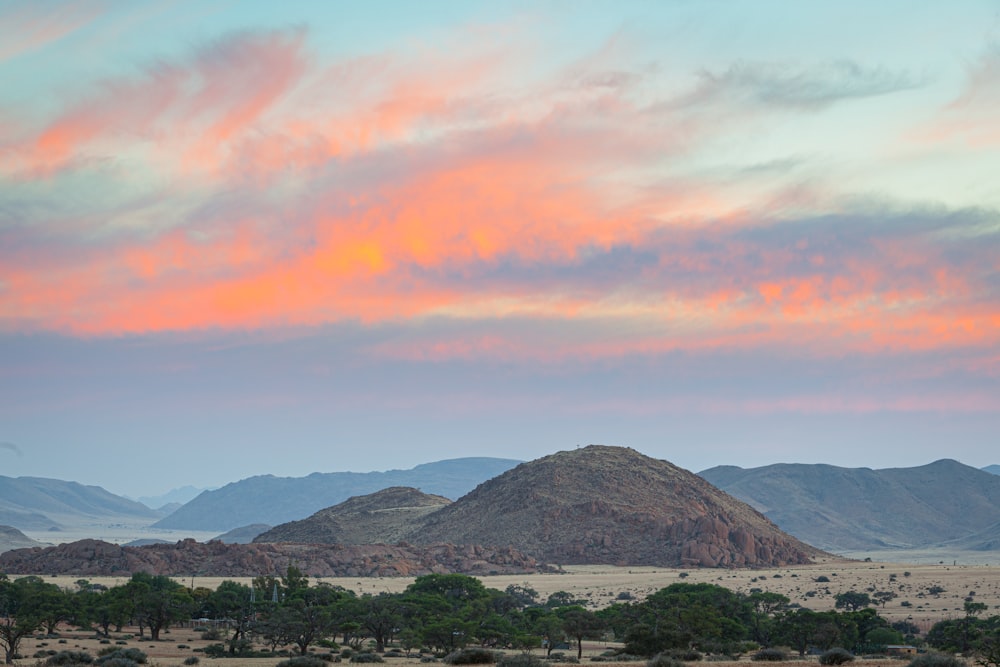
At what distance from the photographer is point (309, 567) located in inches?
5261

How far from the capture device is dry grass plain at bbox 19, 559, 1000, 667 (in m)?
70.1

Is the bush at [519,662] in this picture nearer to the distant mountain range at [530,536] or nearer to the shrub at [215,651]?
the shrub at [215,651]

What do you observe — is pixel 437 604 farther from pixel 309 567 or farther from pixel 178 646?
pixel 309 567

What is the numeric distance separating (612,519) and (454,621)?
4311 inches

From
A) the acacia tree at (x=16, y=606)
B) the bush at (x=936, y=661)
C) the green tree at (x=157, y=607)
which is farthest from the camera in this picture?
the green tree at (x=157, y=607)

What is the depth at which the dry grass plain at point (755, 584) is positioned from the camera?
7006cm

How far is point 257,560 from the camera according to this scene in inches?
5295

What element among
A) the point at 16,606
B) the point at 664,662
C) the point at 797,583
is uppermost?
the point at 797,583

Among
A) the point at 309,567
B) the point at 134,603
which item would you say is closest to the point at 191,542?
the point at 309,567

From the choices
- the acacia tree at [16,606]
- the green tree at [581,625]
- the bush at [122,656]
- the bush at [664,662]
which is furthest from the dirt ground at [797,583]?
the bush at [122,656]

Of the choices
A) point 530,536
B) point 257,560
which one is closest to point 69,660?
point 257,560

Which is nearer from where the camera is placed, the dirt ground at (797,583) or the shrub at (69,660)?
the shrub at (69,660)

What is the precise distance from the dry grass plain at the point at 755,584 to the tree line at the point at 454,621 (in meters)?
2.32

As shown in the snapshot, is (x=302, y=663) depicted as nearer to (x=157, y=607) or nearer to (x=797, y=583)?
(x=157, y=607)
